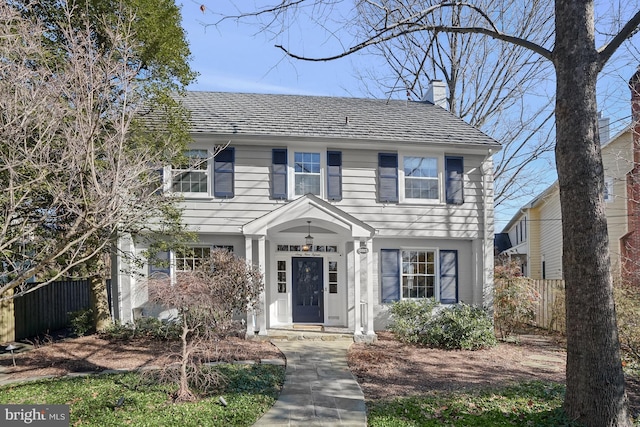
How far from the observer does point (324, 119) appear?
1170cm

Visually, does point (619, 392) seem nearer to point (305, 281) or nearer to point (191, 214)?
point (305, 281)

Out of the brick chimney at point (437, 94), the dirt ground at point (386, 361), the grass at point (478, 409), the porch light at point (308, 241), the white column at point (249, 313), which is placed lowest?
the dirt ground at point (386, 361)

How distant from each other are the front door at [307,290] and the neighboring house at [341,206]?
0.03 metres

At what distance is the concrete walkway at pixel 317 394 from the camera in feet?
16.2

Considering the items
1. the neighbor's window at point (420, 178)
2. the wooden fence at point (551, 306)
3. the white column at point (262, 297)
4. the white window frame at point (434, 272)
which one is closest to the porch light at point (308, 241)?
the white column at point (262, 297)

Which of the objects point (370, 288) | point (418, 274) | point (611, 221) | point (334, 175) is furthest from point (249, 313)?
point (611, 221)

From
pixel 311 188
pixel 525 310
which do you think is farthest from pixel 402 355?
pixel 311 188

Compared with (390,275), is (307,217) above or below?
above

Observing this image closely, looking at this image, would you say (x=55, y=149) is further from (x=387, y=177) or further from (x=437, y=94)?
(x=437, y=94)

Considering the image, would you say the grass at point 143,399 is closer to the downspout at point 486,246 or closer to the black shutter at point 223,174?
the black shutter at point 223,174

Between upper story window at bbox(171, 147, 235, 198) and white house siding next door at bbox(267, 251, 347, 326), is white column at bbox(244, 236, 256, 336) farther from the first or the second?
upper story window at bbox(171, 147, 235, 198)

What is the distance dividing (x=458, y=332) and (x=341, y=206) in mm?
4179

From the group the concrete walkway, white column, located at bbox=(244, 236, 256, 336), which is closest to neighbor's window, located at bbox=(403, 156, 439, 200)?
white column, located at bbox=(244, 236, 256, 336)

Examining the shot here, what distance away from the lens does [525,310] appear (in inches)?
400
